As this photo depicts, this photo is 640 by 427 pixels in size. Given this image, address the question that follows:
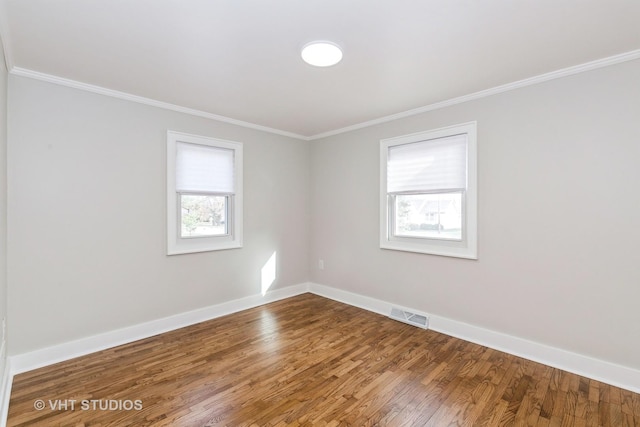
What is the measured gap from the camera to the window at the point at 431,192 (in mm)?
3131

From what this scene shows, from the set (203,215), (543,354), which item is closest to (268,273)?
(203,215)

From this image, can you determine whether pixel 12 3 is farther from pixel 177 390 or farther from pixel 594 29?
pixel 594 29

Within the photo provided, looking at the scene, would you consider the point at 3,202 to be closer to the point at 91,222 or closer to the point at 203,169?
the point at 91,222

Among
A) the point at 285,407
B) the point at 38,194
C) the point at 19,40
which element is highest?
the point at 19,40

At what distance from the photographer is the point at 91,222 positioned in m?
2.86

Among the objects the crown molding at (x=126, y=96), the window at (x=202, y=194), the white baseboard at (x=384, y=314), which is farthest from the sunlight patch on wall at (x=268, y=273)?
the crown molding at (x=126, y=96)

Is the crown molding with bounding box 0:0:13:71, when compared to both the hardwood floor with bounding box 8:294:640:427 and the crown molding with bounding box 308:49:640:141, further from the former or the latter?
the crown molding with bounding box 308:49:640:141

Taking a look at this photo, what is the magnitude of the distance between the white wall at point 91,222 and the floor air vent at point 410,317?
2090 mm

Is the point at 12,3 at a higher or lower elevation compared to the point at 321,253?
higher

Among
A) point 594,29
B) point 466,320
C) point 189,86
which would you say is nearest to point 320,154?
point 189,86

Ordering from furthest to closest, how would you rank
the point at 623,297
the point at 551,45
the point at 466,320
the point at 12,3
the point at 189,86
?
the point at 466,320 → the point at 189,86 → the point at 623,297 → the point at 551,45 → the point at 12,3

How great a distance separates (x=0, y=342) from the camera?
204 cm

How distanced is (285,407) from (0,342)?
197 cm

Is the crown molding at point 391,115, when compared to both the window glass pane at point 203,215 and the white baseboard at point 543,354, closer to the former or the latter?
the window glass pane at point 203,215
